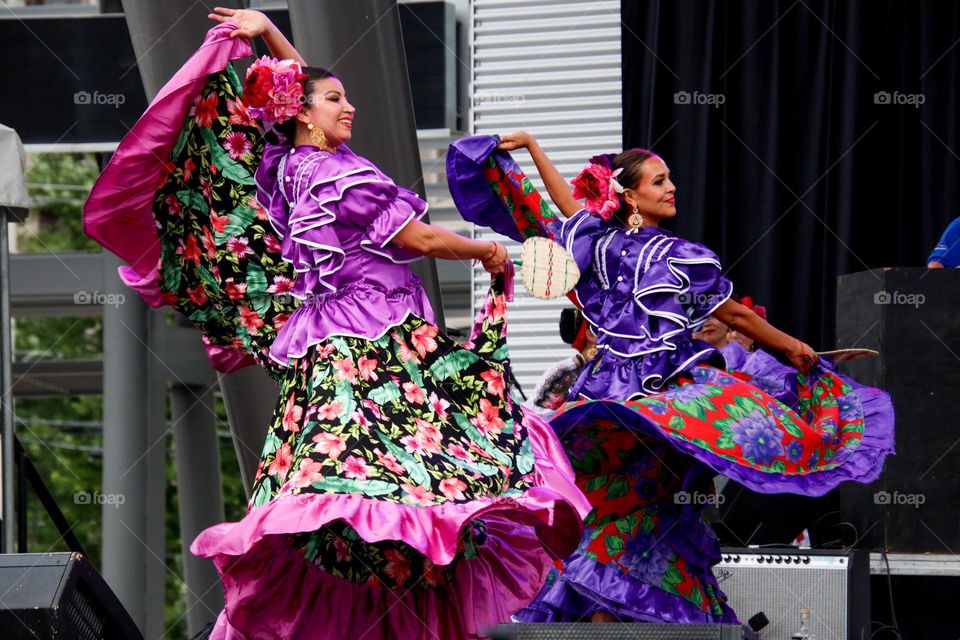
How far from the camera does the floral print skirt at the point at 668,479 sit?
13.7ft

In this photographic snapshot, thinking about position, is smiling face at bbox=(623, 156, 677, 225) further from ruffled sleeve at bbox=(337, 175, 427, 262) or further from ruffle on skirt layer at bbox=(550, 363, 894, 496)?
ruffled sleeve at bbox=(337, 175, 427, 262)

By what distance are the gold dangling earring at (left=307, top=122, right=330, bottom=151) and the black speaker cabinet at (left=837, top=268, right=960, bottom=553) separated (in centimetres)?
231

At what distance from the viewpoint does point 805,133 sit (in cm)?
696

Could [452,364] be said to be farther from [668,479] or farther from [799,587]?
[799,587]

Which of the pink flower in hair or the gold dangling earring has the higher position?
the gold dangling earring

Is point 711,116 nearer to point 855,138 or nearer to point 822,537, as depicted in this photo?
point 855,138

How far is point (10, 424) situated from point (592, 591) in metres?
1.87

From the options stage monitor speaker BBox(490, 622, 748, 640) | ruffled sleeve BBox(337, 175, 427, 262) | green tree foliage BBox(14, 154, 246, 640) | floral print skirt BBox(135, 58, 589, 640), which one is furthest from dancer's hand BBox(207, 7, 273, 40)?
green tree foliage BBox(14, 154, 246, 640)

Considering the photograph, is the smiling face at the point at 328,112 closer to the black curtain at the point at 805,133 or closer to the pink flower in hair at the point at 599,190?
the pink flower in hair at the point at 599,190

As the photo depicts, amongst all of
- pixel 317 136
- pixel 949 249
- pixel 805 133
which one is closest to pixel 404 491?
pixel 317 136

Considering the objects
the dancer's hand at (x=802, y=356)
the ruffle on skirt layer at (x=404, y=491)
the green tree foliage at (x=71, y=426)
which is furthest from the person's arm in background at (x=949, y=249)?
the green tree foliage at (x=71, y=426)

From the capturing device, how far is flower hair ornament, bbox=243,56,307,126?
3.89m

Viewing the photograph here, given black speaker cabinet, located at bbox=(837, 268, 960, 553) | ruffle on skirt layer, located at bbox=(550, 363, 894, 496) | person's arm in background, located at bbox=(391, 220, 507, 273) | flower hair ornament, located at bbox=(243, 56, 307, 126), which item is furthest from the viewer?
black speaker cabinet, located at bbox=(837, 268, 960, 553)

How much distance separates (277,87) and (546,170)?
109 centimetres
